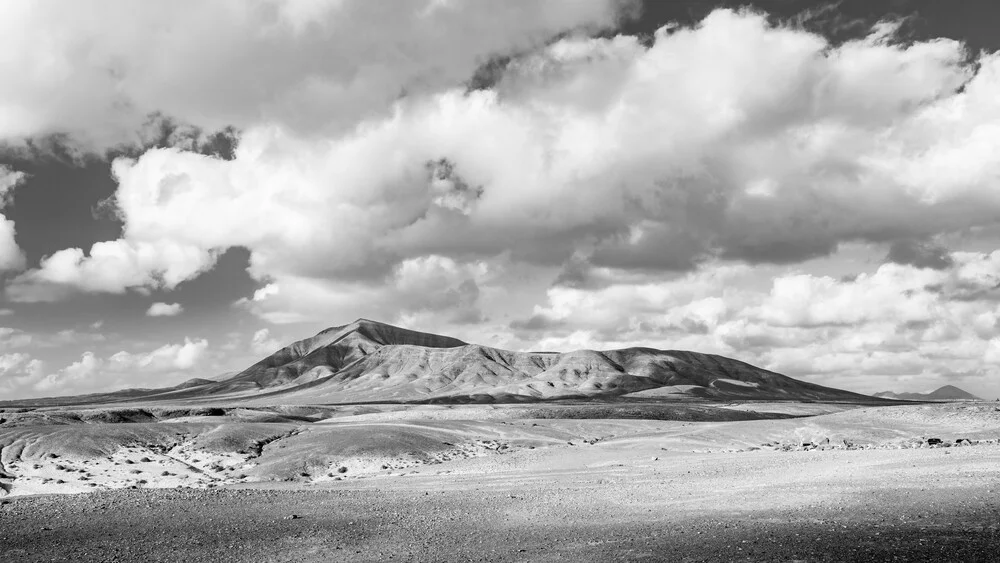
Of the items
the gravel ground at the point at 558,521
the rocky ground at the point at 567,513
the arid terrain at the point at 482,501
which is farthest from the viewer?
the arid terrain at the point at 482,501

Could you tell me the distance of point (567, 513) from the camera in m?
23.1

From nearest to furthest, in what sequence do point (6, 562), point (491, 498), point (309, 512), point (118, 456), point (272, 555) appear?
1. point (6, 562)
2. point (272, 555)
3. point (309, 512)
4. point (491, 498)
5. point (118, 456)

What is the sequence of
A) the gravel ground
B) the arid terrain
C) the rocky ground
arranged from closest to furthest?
the gravel ground → the rocky ground → the arid terrain

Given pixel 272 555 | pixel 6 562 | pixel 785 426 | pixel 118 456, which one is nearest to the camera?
pixel 6 562

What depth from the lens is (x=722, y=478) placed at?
31219 mm

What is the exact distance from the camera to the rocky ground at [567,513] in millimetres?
17531

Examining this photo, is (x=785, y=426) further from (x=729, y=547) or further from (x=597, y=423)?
(x=729, y=547)

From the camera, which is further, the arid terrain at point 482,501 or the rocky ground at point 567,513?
the arid terrain at point 482,501

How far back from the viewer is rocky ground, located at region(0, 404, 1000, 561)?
17531mm

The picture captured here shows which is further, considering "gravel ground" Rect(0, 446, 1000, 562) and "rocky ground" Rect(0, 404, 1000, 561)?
"rocky ground" Rect(0, 404, 1000, 561)

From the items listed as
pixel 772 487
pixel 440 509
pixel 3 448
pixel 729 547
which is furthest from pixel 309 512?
pixel 3 448

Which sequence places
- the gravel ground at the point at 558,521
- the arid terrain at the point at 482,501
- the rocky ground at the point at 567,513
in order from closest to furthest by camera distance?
1. the gravel ground at the point at 558,521
2. the rocky ground at the point at 567,513
3. the arid terrain at the point at 482,501

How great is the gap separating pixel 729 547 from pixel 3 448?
53.4m

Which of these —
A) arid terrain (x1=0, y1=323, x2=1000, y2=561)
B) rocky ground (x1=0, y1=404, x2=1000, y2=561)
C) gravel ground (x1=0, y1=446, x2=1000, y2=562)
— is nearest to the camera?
gravel ground (x1=0, y1=446, x2=1000, y2=562)
